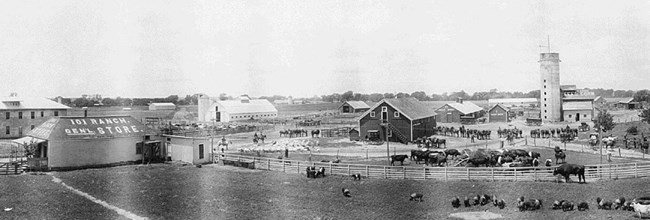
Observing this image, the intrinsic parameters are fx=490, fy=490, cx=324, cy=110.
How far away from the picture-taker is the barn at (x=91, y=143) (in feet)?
115

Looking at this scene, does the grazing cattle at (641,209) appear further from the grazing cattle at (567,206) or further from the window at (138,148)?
the window at (138,148)

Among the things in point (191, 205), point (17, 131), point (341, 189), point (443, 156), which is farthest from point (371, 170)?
point (17, 131)

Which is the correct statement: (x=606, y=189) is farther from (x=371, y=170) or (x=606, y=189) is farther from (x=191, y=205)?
(x=191, y=205)

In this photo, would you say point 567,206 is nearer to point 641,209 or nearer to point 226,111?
point 641,209

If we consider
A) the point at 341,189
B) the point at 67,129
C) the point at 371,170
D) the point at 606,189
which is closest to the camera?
the point at 606,189

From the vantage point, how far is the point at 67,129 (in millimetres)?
35969

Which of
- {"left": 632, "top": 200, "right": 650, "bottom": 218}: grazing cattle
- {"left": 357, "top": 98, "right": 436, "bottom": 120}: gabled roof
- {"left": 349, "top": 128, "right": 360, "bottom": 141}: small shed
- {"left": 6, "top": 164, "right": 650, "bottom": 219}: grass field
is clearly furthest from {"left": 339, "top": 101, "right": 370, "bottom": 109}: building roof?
{"left": 632, "top": 200, "right": 650, "bottom": 218}: grazing cattle

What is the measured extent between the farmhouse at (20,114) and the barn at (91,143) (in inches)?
983

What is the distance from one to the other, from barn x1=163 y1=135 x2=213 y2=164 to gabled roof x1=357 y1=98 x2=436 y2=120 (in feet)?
61.6

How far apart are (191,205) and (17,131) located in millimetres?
46417

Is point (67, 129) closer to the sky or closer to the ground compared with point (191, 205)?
closer to the sky

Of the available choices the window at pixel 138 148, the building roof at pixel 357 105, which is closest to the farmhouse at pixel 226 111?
the building roof at pixel 357 105

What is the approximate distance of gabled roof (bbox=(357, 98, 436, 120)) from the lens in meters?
50.8

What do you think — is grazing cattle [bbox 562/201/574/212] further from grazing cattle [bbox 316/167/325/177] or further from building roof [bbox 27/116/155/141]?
building roof [bbox 27/116/155/141]
